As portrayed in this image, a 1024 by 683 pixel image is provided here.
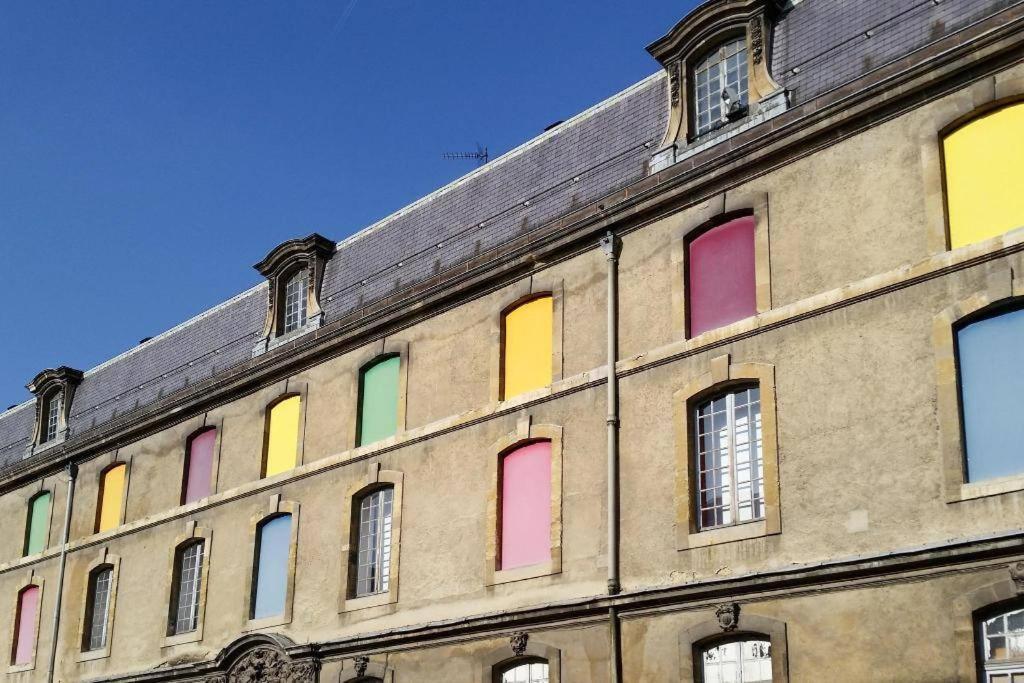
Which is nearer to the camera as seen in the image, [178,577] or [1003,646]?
[1003,646]

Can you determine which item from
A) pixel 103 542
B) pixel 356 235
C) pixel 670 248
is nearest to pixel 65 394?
pixel 103 542

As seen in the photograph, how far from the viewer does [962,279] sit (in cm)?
1537

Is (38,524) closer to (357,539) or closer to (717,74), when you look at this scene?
(357,539)

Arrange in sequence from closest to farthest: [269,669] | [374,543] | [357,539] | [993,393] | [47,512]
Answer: [993,393] → [374,543] → [357,539] → [269,669] → [47,512]

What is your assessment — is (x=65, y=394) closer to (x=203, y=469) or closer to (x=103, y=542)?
(x=103, y=542)

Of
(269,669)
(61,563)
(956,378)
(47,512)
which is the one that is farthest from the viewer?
(47,512)

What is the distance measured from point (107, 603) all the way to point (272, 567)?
18.3 ft

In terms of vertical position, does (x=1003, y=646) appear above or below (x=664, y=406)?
below

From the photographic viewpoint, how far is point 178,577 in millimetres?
26109

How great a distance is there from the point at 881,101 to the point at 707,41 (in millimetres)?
3431

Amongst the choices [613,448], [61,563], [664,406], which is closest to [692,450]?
[664,406]

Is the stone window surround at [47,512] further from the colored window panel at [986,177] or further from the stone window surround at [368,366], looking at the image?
the colored window panel at [986,177]

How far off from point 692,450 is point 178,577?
40.5ft

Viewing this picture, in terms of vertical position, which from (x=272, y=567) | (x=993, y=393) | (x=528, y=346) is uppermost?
(x=528, y=346)
